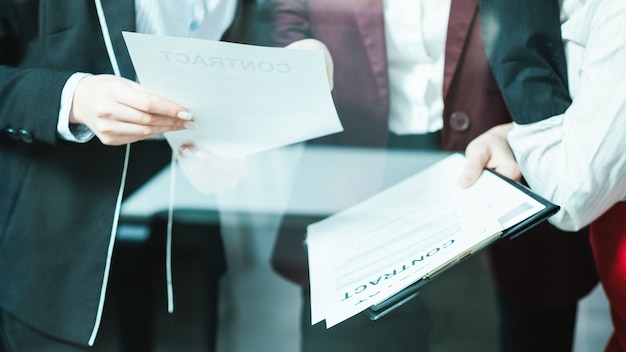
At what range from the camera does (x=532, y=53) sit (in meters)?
0.68

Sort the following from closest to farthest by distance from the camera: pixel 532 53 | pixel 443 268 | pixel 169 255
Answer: pixel 443 268 → pixel 532 53 → pixel 169 255

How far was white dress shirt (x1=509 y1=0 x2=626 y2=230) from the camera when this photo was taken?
23.2 inches

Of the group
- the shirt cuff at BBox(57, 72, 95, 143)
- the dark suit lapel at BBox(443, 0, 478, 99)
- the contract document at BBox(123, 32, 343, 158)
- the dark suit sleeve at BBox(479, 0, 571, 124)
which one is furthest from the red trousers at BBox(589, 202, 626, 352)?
the shirt cuff at BBox(57, 72, 95, 143)

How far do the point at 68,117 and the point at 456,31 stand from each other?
48 cm

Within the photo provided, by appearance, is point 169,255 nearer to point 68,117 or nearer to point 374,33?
point 68,117

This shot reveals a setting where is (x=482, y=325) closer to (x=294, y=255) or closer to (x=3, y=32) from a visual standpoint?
(x=294, y=255)

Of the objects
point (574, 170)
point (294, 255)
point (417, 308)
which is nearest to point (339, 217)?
point (294, 255)

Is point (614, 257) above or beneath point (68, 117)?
beneath

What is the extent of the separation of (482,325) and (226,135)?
68cm

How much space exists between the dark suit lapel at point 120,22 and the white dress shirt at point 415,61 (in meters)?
0.32

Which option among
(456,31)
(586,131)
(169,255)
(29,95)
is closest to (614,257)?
(586,131)

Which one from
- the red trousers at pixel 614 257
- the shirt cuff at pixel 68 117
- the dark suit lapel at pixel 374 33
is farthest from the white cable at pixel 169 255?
the red trousers at pixel 614 257

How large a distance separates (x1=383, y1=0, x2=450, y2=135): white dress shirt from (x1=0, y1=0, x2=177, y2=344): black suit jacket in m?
0.33

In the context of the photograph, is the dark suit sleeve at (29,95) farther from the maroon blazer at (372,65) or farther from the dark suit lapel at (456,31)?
the dark suit lapel at (456,31)
